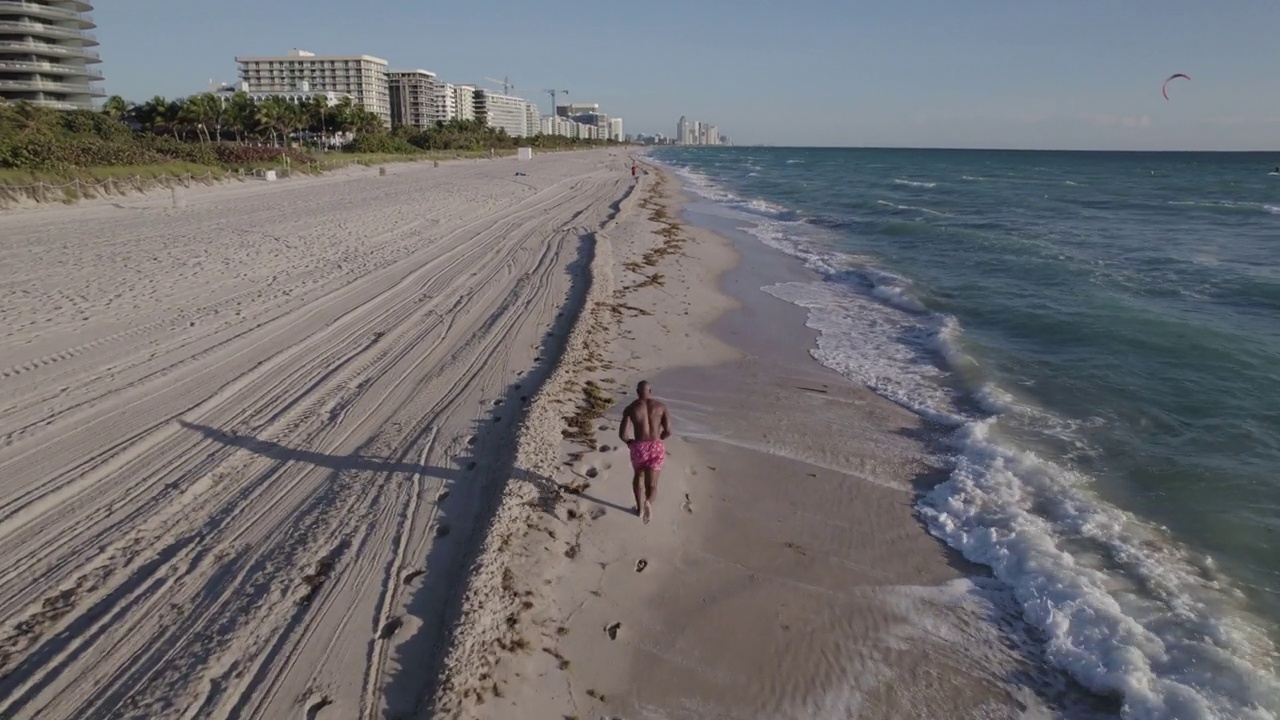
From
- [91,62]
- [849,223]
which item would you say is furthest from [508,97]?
[849,223]

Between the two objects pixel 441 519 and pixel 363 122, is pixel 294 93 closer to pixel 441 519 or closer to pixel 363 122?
pixel 363 122

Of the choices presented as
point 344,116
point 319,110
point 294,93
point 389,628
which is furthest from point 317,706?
point 294,93

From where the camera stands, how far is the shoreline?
4273 mm

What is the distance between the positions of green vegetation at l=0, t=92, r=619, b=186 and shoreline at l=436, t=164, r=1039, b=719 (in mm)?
25219

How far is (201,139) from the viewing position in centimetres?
5422

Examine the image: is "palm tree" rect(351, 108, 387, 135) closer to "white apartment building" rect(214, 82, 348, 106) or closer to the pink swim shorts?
"white apartment building" rect(214, 82, 348, 106)

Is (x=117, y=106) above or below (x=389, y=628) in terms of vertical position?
above

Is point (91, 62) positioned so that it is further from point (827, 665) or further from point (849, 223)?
point (827, 665)

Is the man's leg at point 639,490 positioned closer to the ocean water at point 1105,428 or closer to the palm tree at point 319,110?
the ocean water at point 1105,428

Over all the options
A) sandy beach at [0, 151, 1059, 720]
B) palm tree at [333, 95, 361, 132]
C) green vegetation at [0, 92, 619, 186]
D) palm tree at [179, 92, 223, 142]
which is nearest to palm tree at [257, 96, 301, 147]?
green vegetation at [0, 92, 619, 186]

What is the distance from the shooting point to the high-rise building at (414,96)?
14650 centimetres

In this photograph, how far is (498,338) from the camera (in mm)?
10219

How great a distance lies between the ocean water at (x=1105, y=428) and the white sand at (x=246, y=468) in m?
4.31

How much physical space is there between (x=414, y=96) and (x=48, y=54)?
97553mm
